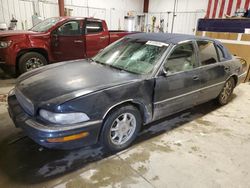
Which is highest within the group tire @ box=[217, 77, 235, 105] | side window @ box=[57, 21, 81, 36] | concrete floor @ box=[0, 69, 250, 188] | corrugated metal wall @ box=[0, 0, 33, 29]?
corrugated metal wall @ box=[0, 0, 33, 29]

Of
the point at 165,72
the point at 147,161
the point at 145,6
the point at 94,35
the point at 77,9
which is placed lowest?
the point at 147,161

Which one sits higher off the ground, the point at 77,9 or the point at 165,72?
the point at 77,9

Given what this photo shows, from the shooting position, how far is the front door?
8.54ft

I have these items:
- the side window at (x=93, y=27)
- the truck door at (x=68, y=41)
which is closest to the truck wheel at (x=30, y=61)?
the truck door at (x=68, y=41)

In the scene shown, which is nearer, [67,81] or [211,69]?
[67,81]

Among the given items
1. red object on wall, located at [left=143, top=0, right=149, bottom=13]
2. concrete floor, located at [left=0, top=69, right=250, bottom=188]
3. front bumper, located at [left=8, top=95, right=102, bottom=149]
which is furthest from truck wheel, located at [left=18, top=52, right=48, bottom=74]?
red object on wall, located at [left=143, top=0, right=149, bottom=13]

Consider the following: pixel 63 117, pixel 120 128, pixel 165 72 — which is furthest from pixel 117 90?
pixel 165 72

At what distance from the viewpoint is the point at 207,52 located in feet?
10.8

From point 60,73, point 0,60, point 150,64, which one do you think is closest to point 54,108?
point 60,73

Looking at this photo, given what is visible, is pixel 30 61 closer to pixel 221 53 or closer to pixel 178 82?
pixel 178 82

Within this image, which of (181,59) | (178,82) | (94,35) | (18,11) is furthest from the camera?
(18,11)

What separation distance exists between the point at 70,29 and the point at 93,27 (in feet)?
2.22

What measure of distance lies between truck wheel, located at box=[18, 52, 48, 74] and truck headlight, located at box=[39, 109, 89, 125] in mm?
3636

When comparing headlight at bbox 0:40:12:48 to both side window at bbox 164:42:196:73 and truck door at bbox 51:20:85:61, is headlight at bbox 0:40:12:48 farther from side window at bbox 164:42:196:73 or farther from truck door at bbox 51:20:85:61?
side window at bbox 164:42:196:73
